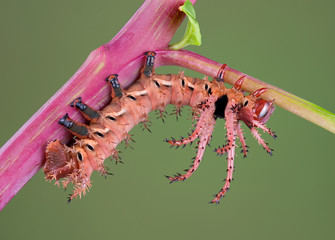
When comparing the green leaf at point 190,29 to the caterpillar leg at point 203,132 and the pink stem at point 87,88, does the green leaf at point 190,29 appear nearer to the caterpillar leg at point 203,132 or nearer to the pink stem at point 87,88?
the pink stem at point 87,88

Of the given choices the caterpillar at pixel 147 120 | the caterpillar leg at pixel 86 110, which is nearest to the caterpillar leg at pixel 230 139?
the caterpillar at pixel 147 120

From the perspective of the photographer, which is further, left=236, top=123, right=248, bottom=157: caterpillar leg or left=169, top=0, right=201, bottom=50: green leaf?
left=236, top=123, right=248, bottom=157: caterpillar leg

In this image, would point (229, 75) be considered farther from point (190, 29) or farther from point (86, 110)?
point (86, 110)

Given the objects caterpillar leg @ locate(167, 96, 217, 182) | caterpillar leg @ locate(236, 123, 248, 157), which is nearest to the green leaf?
caterpillar leg @ locate(167, 96, 217, 182)

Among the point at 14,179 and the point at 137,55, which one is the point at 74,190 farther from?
the point at 137,55

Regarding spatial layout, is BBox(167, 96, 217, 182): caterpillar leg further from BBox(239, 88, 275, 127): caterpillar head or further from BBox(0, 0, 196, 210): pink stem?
BBox(0, 0, 196, 210): pink stem

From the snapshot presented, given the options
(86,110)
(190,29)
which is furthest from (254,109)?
(86,110)

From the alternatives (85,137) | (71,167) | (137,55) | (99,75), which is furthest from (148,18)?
(71,167)
